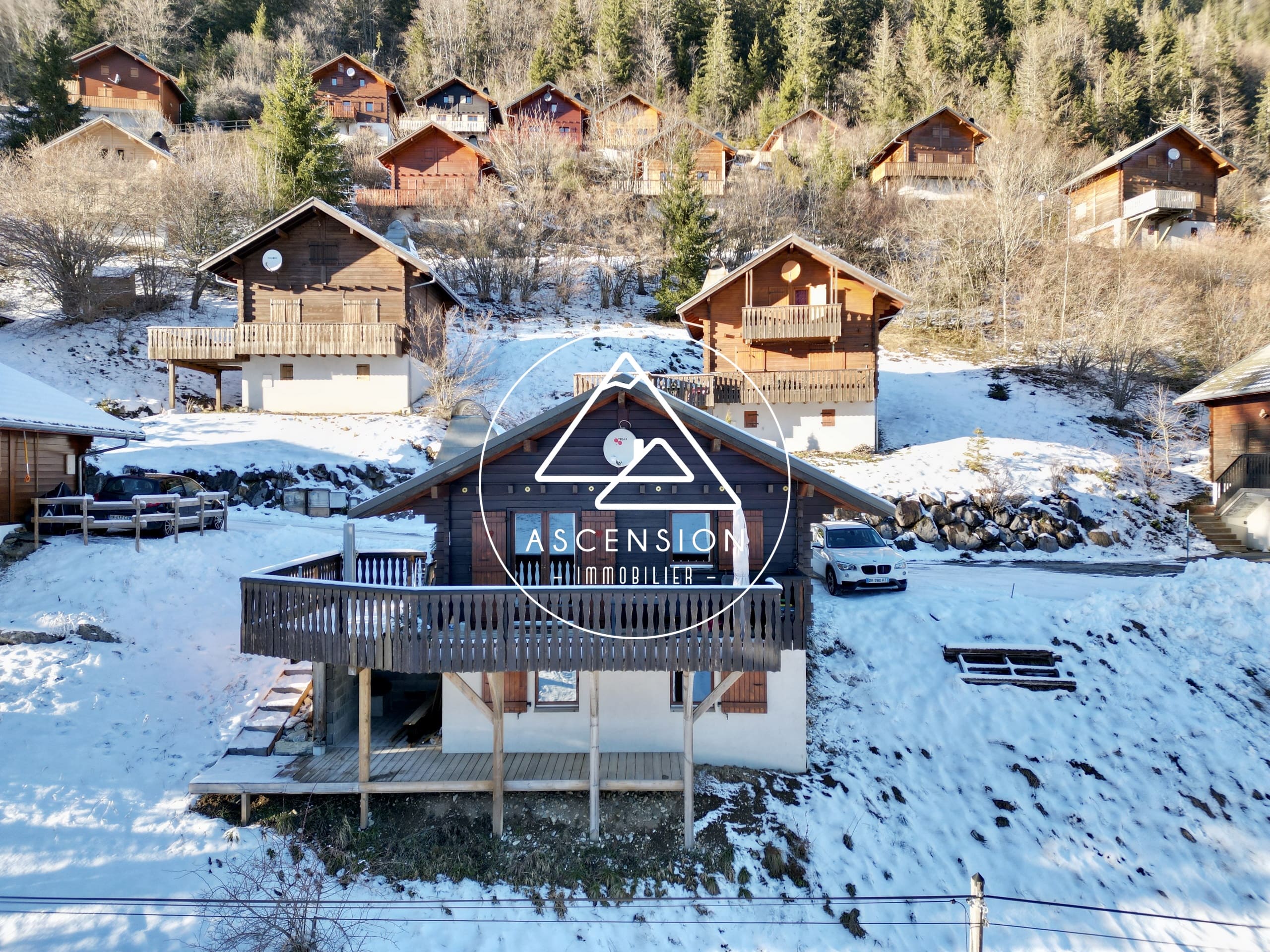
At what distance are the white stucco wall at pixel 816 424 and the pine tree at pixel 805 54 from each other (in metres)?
43.5

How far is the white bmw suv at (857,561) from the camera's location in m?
18.5

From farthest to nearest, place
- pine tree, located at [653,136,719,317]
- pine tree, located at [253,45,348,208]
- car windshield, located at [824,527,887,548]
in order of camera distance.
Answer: pine tree, located at [653,136,719,317] < pine tree, located at [253,45,348,208] < car windshield, located at [824,527,887,548]

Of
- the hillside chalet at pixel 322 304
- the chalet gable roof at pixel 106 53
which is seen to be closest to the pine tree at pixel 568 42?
the chalet gable roof at pixel 106 53

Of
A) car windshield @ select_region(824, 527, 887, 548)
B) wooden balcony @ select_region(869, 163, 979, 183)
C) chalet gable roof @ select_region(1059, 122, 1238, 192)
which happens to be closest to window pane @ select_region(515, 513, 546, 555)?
car windshield @ select_region(824, 527, 887, 548)

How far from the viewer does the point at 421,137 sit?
166 ft

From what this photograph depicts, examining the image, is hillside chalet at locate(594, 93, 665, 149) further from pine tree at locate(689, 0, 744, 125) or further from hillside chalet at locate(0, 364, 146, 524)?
Answer: hillside chalet at locate(0, 364, 146, 524)

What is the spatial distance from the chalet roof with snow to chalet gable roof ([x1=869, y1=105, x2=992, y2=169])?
5525 centimetres

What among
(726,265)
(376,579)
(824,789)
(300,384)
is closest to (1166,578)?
(824,789)

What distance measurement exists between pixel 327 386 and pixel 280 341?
8.64ft

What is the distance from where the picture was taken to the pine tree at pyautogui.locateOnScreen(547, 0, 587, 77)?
68.1 meters

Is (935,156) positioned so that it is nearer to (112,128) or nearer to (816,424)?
(816,424)

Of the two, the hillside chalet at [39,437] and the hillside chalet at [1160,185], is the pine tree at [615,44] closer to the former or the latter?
the hillside chalet at [1160,185]

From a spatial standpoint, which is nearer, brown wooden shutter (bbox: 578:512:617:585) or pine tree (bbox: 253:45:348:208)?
brown wooden shutter (bbox: 578:512:617:585)

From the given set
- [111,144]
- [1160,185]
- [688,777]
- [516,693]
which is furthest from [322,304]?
[1160,185]
